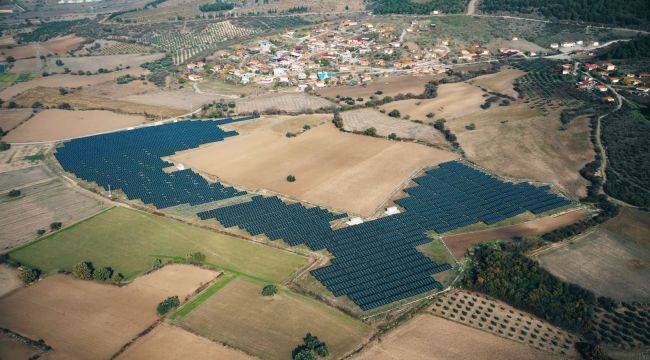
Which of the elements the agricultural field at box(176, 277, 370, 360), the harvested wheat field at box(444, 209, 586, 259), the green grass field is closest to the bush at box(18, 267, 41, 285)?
the green grass field

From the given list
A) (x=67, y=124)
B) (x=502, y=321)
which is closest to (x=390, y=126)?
(x=502, y=321)

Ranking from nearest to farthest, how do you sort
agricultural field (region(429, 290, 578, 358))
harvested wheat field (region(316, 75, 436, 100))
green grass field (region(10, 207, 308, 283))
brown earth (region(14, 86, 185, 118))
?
agricultural field (region(429, 290, 578, 358)) < green grass field (region(10, 207, 308, 283)) < brown earth (region(14, 86, 185, 118)) < harvested wheat field (region(316, 75, 436, 100))

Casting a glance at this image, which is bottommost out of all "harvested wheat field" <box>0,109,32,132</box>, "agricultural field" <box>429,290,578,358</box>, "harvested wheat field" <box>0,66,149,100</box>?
"agricultural field" <box>429,290,578,358</box>

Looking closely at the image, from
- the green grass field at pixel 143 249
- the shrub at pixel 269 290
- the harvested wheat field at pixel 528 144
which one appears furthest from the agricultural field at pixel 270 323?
the harvested wheat field at pixel 528 144

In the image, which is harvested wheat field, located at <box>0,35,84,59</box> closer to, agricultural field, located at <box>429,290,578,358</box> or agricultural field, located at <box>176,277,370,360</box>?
agricultural field, located at <box>176,277,370,360</box>

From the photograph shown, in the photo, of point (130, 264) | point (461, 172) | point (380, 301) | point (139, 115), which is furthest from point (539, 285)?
point (139, 115)
